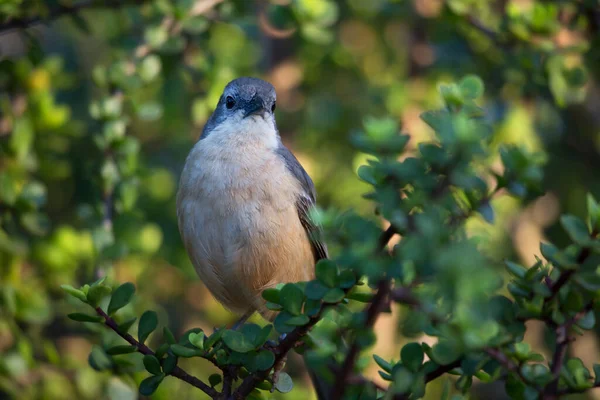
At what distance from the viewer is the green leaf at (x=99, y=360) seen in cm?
286

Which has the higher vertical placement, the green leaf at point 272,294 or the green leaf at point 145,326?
Result: the green leaf at point 272,294

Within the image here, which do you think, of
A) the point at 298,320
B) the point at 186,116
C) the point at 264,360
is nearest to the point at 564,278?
the point at 298,320

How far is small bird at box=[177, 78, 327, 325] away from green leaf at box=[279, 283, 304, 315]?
1.46 metres

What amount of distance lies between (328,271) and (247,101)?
220 centimetres

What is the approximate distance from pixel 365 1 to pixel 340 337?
367 cm

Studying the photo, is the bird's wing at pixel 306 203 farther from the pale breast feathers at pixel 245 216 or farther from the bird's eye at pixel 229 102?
the bird's eye at pixel 229 102

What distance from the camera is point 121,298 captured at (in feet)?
7.85

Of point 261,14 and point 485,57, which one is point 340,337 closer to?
point 485,57

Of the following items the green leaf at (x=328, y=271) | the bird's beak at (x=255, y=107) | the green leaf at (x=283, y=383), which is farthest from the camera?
the bird's beak at (x=255, y=107)

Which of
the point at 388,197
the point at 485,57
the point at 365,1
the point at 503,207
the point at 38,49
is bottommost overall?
the point at 503,207

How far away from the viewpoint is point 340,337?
196 cm

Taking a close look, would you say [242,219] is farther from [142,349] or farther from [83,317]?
[83,317]

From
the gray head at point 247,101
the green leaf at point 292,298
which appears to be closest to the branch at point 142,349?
the green leaf at point 292,298

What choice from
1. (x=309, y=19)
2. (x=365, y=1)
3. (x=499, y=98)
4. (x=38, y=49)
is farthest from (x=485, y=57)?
(x=38, y=49)
